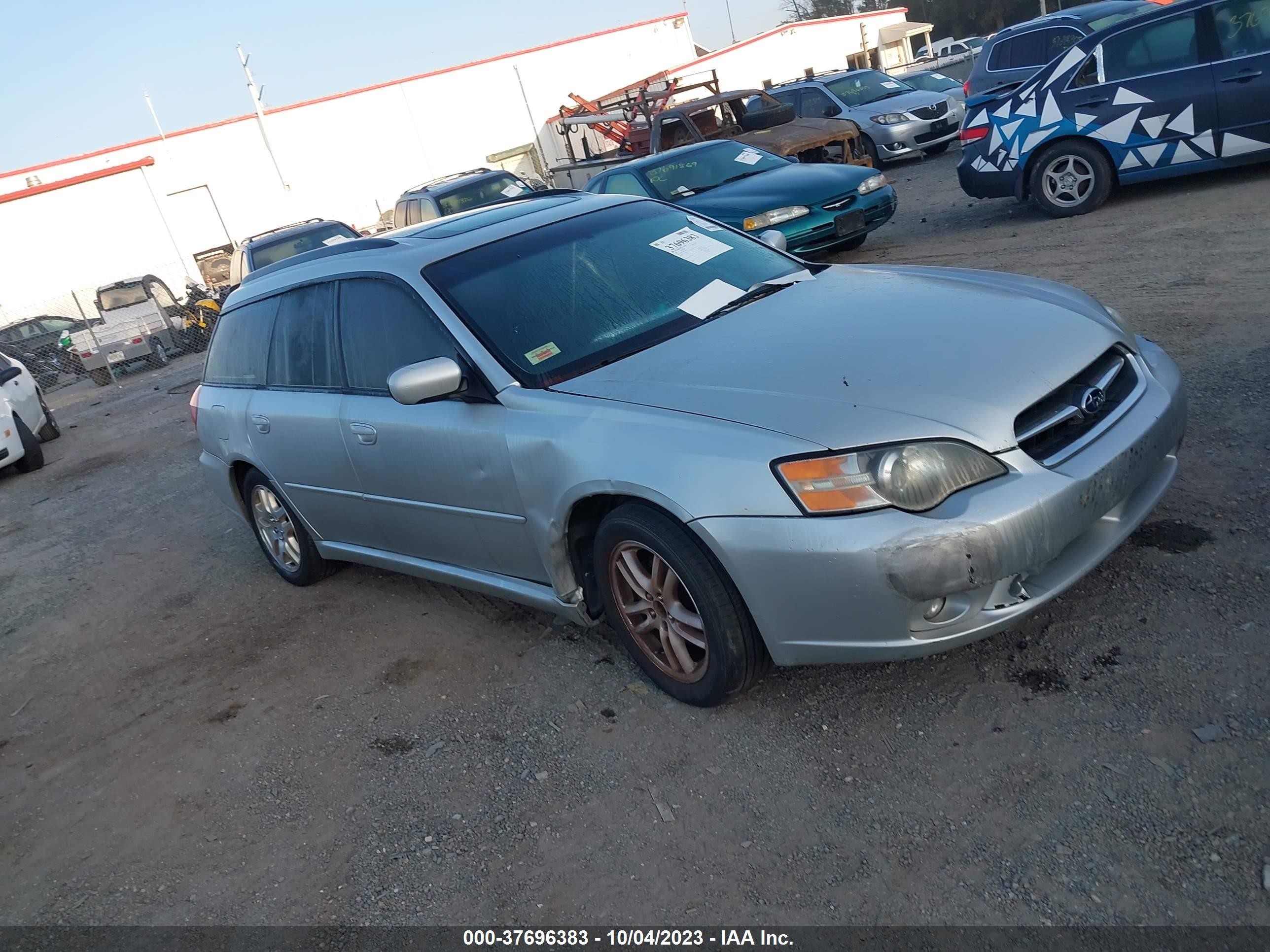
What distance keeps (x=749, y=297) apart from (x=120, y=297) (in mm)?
19444

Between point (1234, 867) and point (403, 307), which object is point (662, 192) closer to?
point (403, 307)

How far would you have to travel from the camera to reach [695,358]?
345 cm

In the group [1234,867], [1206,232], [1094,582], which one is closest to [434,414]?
[1094,582]

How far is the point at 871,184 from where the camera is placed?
31.5ft

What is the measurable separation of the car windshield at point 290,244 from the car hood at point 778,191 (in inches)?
258

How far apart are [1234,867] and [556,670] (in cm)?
238

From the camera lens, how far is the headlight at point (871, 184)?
952 centimetres

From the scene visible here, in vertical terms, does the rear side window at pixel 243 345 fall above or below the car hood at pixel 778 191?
above

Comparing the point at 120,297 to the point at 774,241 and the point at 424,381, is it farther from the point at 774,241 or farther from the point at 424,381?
the point at 424,381

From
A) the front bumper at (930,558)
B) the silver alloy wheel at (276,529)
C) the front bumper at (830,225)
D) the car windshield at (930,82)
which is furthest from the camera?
the car windshield at (930,82)

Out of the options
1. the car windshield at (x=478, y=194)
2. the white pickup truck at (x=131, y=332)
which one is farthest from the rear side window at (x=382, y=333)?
the white pickup truck at (x=131, y=332)

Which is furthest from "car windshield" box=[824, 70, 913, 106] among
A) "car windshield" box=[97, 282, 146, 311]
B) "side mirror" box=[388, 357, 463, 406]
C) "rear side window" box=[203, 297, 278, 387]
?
"side mirror" box=[388, 357, 463, 406]

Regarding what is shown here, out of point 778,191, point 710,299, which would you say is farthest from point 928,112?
point 710,299

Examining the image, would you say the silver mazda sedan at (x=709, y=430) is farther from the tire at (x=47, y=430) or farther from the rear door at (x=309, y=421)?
the tire at (x=47, y=430)
